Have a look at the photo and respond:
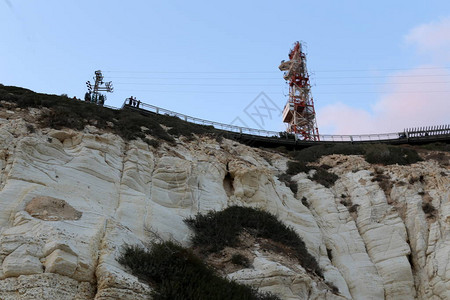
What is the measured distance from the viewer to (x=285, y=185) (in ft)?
80.3

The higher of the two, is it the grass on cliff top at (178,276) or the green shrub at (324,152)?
the green shrub at (324,152)

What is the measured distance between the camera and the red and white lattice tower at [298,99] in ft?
154

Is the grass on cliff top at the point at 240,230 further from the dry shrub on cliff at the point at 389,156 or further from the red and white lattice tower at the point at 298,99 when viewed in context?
the red and white lattice tower at the point at 298,99

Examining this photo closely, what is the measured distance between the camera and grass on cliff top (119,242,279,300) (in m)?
13.0

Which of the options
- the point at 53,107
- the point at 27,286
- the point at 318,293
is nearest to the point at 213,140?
the point at 53,107

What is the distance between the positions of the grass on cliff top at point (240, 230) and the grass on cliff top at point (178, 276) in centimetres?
232

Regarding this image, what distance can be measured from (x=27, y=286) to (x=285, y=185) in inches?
589

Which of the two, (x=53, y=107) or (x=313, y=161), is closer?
(x=53, y=107)

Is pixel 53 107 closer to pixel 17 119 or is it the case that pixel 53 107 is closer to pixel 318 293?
pixel 17 119

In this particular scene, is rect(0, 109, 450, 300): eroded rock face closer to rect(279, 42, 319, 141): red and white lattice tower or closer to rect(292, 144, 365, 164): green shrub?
rect(292, 144, 365, 164): green shrub

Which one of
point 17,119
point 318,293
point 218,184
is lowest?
point 318,293

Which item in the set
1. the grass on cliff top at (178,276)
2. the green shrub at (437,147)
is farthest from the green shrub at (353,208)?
the green shrub at (437,147)

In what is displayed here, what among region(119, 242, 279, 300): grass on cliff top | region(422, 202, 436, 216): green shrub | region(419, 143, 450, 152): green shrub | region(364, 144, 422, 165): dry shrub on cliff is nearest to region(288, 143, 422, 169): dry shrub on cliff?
region(364, 144, 422, 165): dry shrub on cliff

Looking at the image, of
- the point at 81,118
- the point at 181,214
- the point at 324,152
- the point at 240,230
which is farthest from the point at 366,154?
the point at 81,118
